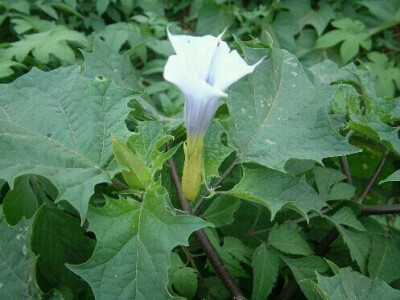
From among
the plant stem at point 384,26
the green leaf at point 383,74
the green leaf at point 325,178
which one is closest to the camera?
the green leaf at point 325,178

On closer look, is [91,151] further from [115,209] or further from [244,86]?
[244,86]

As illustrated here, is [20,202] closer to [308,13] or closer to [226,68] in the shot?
[226,68]

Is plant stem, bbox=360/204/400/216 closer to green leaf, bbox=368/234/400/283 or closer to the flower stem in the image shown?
green leaf, bbox=368/234/400/283

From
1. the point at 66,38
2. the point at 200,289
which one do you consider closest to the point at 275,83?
the point at 200,289

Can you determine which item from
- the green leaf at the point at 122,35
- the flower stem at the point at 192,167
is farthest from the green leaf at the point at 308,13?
the flower stem at the point at 192,167

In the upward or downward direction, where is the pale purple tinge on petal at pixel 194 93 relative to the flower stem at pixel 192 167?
upward

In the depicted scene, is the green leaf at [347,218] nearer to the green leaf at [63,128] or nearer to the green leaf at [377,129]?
the green leaf at [377,129]
